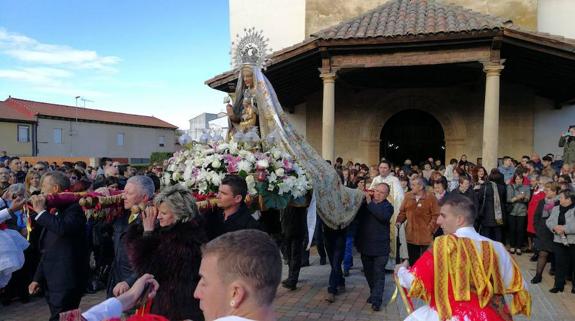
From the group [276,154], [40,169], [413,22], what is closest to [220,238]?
[276,154]

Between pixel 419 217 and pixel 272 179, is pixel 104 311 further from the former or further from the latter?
pixel 419 217

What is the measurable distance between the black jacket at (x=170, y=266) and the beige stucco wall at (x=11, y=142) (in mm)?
37467

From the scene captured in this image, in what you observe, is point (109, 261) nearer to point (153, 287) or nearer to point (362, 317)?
point (362, 317)

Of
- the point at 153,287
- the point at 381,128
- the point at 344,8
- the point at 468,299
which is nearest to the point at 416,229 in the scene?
the point at 468,299

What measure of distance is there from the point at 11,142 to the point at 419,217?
37.0 meters

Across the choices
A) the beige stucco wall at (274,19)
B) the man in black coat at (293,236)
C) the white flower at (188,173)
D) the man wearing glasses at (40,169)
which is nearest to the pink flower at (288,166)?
the white flower at (188,173)

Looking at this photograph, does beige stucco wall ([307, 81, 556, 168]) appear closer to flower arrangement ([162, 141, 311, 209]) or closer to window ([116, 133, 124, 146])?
flower arrangement ([162, 141, 311, 209])

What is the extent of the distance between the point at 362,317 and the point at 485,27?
725 cm

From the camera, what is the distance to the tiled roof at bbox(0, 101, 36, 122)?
35.6 m

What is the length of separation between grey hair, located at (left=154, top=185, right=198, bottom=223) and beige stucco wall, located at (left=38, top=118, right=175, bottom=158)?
131ft

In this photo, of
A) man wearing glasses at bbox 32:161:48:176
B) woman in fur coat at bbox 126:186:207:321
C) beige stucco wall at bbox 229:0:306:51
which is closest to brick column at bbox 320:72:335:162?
beige stucco wall at bbox 229:0:306:51

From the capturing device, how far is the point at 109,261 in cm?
736

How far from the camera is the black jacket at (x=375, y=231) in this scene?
617 cm

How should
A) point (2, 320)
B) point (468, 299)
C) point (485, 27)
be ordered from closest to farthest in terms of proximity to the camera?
1. point (468, 299)
2. point (2, 320)
3. point (485, 27)
